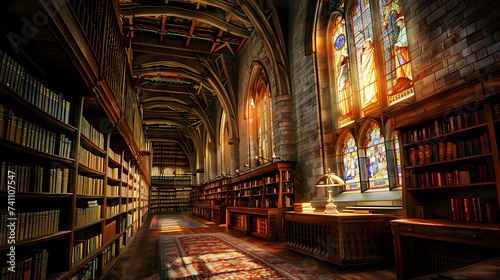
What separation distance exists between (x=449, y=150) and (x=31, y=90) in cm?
417

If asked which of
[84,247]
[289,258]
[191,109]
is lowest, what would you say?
[289,258]

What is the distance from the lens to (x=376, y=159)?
5922mm

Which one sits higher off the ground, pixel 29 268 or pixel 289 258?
pixel 29 268

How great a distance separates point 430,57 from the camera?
4391mm

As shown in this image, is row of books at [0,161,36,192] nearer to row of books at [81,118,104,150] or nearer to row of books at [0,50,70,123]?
row of books at [0,50,70,123]

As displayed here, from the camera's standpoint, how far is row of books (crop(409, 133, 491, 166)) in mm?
3104

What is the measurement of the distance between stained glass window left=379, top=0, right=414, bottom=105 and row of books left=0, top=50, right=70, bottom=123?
5.05 meters

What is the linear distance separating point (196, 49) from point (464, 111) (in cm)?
1230

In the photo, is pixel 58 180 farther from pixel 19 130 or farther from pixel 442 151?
pixel 442 151

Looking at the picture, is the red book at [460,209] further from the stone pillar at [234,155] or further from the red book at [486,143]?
the stone pillar at [234,155]

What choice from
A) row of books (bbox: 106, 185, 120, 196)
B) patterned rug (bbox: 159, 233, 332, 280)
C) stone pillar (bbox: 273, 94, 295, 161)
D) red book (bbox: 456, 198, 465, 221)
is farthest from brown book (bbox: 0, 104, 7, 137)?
stone pillar (bbox: 273, 94, 295, 161)

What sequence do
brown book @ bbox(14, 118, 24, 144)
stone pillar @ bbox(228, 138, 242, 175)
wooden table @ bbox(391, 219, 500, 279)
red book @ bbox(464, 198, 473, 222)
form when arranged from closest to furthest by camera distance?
brown book @ bbox(14, 118, 24, 144) < wooden table @ bbox(391, 219, 500, 279) < red book @ bbox(464, 198, 473, 222) < stone pillar @ bbox(228, 138, 242, 175)

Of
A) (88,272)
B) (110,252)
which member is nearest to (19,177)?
(88,272)

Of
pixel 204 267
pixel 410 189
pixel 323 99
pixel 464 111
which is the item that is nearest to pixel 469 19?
pixel 464 111
